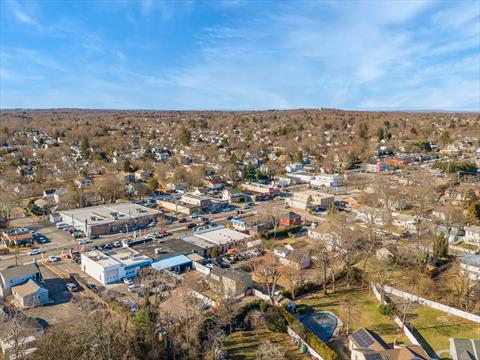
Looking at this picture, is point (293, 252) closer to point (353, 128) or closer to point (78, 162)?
point (78, 162)

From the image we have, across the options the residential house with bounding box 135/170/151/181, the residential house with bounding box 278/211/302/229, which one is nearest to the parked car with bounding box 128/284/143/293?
the residential house with bounding box 278/211/302/229

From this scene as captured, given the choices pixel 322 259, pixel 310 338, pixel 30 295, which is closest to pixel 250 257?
pixel 322 259

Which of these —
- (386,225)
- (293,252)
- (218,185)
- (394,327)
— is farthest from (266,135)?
(394,327)

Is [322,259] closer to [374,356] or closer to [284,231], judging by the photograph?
[374,356]

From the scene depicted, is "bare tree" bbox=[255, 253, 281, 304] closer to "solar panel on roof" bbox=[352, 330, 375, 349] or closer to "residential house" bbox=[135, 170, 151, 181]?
"solar panel on roof" bbox=[352, 330, 375, 349]

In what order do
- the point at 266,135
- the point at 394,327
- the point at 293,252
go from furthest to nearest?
the point at 266,135 → the point at 293,252 → the point at 394,327

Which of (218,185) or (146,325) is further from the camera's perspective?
(218,185)

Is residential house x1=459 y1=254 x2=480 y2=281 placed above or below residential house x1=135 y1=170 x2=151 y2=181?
below
